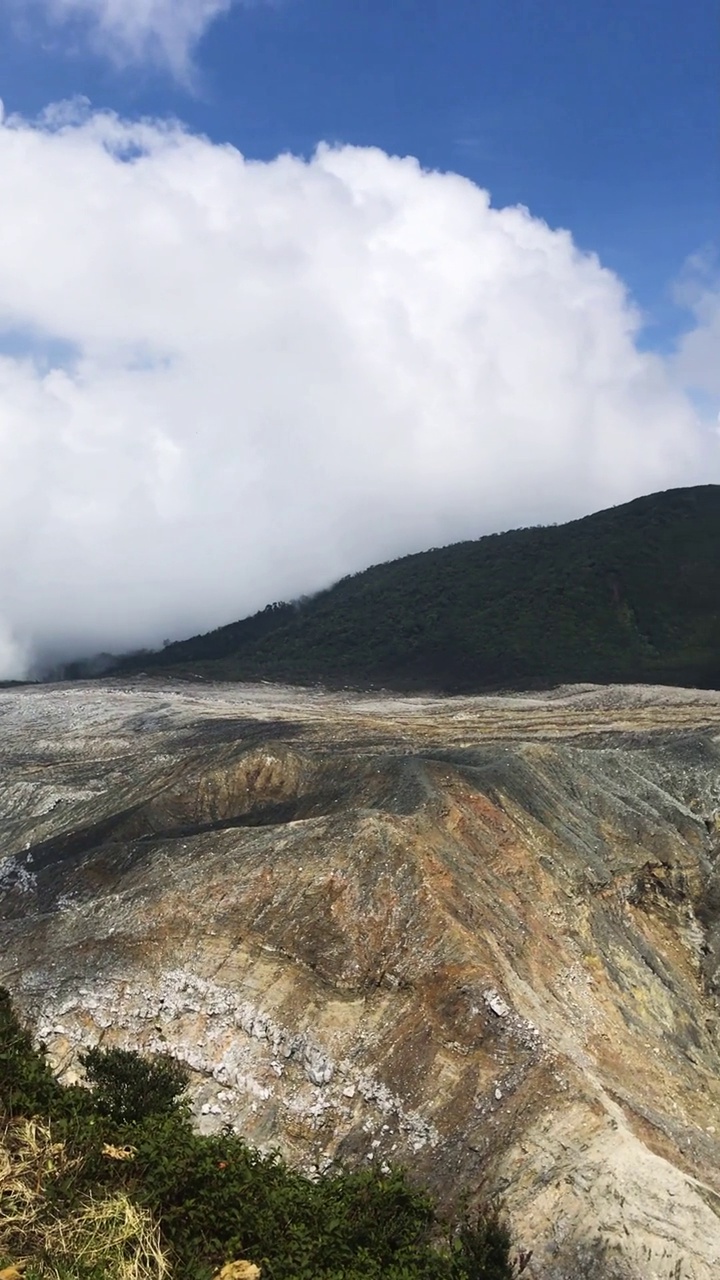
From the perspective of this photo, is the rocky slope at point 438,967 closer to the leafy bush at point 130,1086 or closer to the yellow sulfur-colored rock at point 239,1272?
the leafy bush at point 130,1086

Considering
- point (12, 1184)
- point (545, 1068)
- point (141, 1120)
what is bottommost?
point (545, 1068)

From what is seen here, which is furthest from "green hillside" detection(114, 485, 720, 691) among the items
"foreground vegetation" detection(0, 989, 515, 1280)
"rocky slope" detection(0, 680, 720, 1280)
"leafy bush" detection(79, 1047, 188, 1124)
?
"foreground vegetation" detection(0, 989, 515, 1280)

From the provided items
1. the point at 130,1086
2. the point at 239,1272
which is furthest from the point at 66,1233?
the point at 130,1086

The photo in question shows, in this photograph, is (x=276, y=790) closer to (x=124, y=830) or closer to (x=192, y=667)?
(x=124, y=830)

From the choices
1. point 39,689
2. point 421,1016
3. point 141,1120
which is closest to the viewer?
point 141,1120

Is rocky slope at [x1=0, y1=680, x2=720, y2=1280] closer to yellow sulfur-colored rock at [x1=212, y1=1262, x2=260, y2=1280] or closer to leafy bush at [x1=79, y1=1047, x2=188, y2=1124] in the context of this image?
leafy bush at [x1=79, y1=1047, x2=188, y2=1124]

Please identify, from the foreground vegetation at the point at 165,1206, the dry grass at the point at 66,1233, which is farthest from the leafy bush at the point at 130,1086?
the dry grass at the point at 66,1233

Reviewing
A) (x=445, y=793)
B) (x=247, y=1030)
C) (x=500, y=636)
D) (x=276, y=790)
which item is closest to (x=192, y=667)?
(x=500, y=636)
